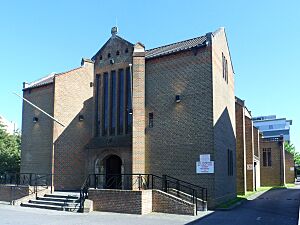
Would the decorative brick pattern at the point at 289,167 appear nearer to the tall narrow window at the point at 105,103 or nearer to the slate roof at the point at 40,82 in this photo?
the tall narrow window at the point at 105,103

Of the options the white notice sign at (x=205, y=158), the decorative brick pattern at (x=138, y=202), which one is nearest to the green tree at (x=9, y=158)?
the decorative brick pattern at (x=138, y=202)

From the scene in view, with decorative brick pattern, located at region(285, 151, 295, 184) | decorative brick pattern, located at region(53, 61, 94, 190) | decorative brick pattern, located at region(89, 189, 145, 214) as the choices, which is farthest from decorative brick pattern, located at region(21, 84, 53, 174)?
decorative brick pattern, located at region(285, 151, 295, 184)

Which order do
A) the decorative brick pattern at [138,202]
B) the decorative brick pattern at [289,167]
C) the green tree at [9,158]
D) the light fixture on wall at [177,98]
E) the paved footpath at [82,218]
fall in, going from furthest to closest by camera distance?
the decorative brick pattern at [289,167]
the green tree at [9,158]
the light fixture on wall at [177,98]
the decorative brick pattern at [138,202]
the paved footpath at [82,218]

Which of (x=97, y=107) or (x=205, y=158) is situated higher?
(x=97, y=107)

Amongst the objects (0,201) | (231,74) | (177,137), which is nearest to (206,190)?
(177,137)

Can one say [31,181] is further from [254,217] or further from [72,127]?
[254,217]

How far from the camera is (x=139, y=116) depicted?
21.5m

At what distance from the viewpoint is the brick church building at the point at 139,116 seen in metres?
19.9

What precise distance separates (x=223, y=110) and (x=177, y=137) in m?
4.44

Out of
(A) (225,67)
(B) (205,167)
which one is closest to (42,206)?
(B) (205,167)

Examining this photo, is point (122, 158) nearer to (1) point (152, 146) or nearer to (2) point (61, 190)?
(1) point (152, 146)

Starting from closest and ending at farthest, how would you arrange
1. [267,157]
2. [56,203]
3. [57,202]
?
[56,203], [57,202], [267,157]

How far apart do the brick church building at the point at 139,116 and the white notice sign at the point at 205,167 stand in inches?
6.1

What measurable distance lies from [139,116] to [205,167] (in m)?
5.33
